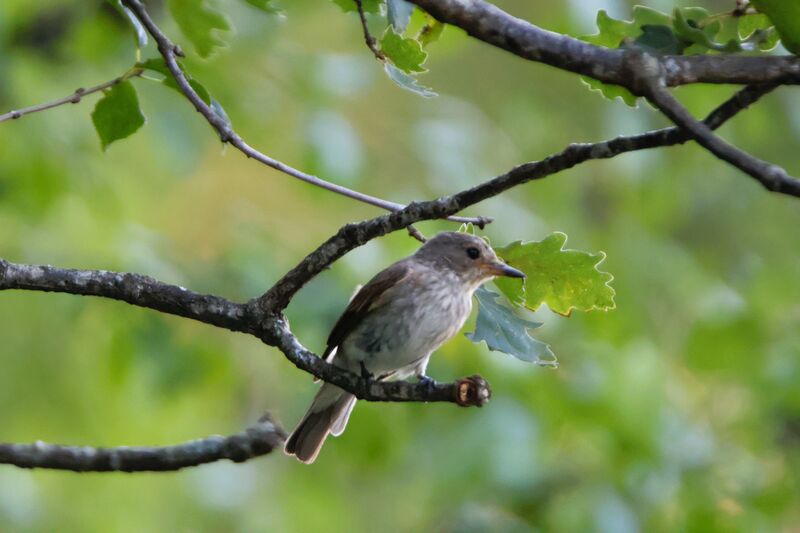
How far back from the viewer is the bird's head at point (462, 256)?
379 centimetres

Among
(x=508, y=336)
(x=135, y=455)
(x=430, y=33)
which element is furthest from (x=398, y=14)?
(x=135, y=455)

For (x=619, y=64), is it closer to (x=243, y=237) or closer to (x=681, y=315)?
(x=243, y=237)

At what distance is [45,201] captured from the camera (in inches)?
209

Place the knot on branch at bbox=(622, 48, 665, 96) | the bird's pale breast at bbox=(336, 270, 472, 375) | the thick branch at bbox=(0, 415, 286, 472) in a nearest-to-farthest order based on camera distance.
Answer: the knot on branch at bbox=(622, 48, 665, 96) < the thick branch at bbox=(0, 415, 286, 472) < the bird's pale breast at bbox=(336, 270, 472, 375)

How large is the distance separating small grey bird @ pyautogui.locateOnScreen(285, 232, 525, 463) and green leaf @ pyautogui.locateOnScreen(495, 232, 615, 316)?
1.23m

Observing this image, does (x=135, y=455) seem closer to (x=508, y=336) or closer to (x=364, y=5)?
(x=508, y=336)

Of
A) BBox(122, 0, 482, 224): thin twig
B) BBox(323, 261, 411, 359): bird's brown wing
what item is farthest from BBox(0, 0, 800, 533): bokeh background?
BBox(122, 0, 482, 224): thin twig

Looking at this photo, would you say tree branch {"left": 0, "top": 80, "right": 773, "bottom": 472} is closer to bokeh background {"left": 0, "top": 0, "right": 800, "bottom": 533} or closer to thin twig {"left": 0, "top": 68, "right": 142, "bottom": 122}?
thin twig {"left": 0, "top": 68, "right": 142, "bottom": 122}

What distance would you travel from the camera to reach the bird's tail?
12.8 feet

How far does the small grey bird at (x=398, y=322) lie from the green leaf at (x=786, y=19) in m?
1.77

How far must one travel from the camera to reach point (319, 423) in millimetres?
3941

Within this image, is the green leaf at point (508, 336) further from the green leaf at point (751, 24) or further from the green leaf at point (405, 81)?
the green leaf at point (751, 24)

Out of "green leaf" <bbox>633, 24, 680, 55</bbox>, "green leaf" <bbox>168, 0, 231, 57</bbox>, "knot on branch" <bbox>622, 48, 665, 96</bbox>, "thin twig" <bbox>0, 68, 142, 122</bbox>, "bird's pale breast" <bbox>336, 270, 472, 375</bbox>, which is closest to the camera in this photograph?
"knot on branch" <bbox>622, 48, 665, 96</bbox>

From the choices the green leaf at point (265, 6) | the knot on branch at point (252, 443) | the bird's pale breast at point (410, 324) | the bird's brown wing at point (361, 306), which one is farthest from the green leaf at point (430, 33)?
the bird's brown wing at point (361, 306)
